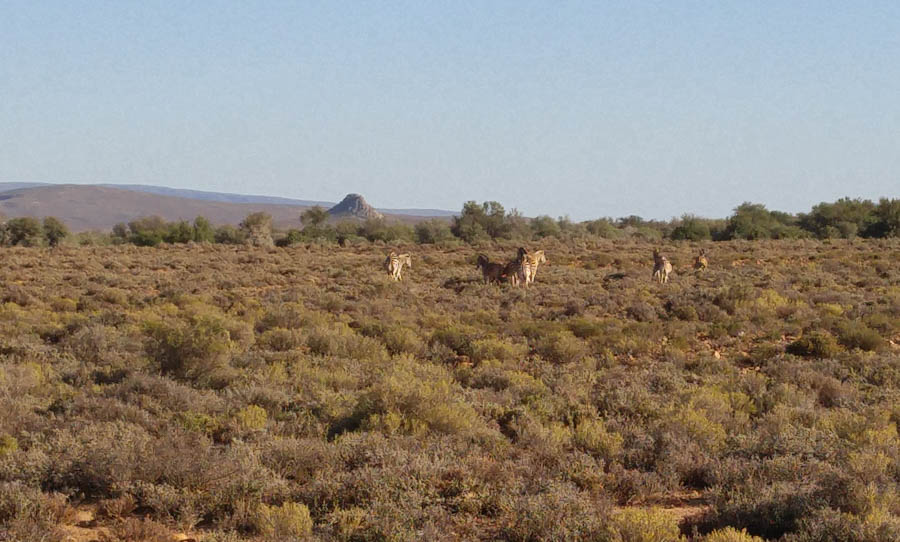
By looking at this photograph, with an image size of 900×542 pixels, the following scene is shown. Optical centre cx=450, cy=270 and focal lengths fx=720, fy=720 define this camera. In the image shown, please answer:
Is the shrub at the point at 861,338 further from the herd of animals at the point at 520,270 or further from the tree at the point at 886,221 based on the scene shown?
the tree at the point at 886,221

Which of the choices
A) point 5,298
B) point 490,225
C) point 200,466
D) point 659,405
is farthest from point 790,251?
point 200,466

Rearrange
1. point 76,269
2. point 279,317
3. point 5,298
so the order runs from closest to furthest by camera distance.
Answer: point 279,317 → point 5,298 → point 76,269

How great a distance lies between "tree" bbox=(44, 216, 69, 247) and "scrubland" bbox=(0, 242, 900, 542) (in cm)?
3855

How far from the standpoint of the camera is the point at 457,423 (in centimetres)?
809

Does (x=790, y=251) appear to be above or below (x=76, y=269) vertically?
above

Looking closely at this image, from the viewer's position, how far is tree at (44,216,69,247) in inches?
2055

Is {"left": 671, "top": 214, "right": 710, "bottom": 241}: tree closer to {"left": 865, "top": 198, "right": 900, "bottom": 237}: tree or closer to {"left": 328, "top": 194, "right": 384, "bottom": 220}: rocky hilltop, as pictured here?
{"left": 865, "top": 198, "right": 900, "bottom": 237}: tree

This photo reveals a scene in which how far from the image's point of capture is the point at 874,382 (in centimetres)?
1104

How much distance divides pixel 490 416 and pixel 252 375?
11.8ft

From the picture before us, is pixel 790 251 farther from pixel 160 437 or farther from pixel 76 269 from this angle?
pixel 160 437

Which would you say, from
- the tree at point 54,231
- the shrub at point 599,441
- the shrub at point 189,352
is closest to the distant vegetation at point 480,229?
the tree at point 54,231

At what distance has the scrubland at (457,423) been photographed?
19.0 ft

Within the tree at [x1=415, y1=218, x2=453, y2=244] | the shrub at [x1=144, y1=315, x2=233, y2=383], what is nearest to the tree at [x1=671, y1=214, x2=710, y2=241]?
the tree at [x1=415, y1=218, x2=453, y2=244]

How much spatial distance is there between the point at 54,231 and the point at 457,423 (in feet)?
176
